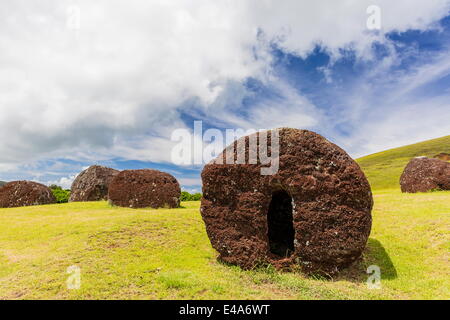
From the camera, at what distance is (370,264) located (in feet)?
30.5

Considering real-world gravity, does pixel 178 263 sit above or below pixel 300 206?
below

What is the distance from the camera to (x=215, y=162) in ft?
31.0

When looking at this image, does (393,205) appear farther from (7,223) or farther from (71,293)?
(7,223)

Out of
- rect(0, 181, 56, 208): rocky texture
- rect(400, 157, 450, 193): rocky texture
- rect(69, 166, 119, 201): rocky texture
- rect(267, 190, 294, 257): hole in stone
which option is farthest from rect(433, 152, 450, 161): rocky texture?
rect(0, 181, 56, 208): rocky texture

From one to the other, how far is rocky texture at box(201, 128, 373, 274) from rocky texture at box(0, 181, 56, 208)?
70.1 ft

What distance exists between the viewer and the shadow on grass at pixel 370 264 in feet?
27.8

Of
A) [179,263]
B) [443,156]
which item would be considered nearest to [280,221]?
[179,263]

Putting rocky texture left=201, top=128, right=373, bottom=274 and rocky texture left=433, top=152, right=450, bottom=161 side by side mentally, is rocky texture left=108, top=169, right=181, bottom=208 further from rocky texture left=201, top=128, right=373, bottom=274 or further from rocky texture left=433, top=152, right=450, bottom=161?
rocky texture left=433, top=152, right=450, bottom=161

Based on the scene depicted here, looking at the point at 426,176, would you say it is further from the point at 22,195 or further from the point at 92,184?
the point at 22,195

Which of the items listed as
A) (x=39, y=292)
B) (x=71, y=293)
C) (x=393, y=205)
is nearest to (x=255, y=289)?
(x=71, y=293)

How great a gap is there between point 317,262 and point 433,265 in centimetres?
394

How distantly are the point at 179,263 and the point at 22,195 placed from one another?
21.6m

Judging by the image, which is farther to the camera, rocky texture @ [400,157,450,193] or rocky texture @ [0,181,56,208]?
rocky texture @ [0,181,56,208]

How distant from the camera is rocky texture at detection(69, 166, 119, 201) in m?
26.1
